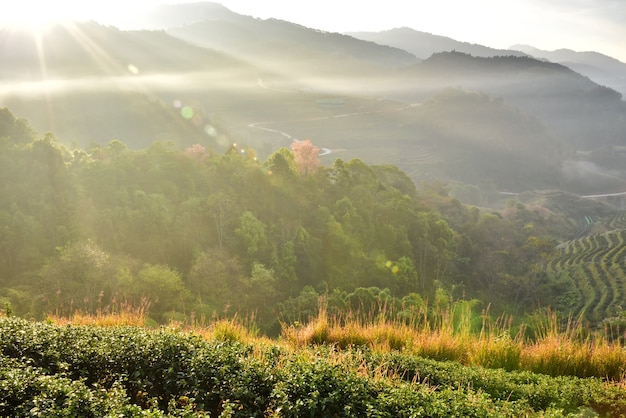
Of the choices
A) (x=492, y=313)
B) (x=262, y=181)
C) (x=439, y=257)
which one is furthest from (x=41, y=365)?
(x=492, y=313)

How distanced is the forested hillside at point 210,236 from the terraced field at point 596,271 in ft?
24.8

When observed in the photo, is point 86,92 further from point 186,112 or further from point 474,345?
point 474,345

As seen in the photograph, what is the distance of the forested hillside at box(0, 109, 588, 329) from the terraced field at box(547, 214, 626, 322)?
7.56 metres

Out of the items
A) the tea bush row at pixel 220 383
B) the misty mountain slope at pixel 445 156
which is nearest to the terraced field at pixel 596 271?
the tea bush row at pixel 220 383

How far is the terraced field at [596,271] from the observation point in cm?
5572

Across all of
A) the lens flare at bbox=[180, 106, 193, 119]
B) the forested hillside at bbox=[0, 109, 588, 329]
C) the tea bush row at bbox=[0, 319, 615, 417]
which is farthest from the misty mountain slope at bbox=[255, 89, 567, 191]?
the tea bush row at bbox=[0, 319, 615, 417]

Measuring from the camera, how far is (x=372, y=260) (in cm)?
4150

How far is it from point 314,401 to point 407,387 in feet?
5.20

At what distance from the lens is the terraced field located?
55.7m

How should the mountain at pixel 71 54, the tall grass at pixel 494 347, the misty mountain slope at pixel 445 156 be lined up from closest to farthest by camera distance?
the tall grass at pixel 494 347 → the mountain at pixel 71 54 → the misty mountain slope at pixel 445 156

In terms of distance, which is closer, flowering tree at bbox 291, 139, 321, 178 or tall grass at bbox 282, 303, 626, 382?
tall grass at bbox 282, 303, 626, 382

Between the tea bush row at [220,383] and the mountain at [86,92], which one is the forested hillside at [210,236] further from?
the mountain at [86,92]

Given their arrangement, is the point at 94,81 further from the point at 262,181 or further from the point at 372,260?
the point at 372,260

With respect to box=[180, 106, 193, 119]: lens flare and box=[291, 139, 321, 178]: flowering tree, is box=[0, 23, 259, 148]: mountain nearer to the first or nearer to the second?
box=[180, 106, 193, 119]: lens flare
